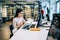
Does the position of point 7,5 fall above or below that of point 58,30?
above

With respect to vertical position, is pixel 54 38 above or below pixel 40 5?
below

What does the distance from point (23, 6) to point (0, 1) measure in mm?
2020

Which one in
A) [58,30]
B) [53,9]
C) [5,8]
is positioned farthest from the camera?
[5,8]

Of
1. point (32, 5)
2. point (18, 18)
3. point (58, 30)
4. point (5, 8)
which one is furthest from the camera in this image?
point (5, 8)

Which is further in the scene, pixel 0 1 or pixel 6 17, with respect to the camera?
pixel 6 17

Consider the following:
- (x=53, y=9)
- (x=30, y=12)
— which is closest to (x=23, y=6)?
(x=30, y=12)

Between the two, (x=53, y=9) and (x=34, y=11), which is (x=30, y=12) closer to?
(x=34, y=11)

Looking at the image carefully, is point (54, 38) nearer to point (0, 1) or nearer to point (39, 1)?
point (39, 1)

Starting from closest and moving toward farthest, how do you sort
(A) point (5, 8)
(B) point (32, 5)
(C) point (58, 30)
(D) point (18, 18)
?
(C) point (58, 30) < (D) point (18, 18) < (B) point (32, 5) < (A) point (5, 8)

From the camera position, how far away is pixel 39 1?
9.46 meters

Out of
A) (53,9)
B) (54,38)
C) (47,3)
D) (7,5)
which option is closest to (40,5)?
(47,3)

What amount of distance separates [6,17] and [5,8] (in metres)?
0.85

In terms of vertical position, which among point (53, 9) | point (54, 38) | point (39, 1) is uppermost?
point (39, 1)

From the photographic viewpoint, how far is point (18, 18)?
3520 mm
